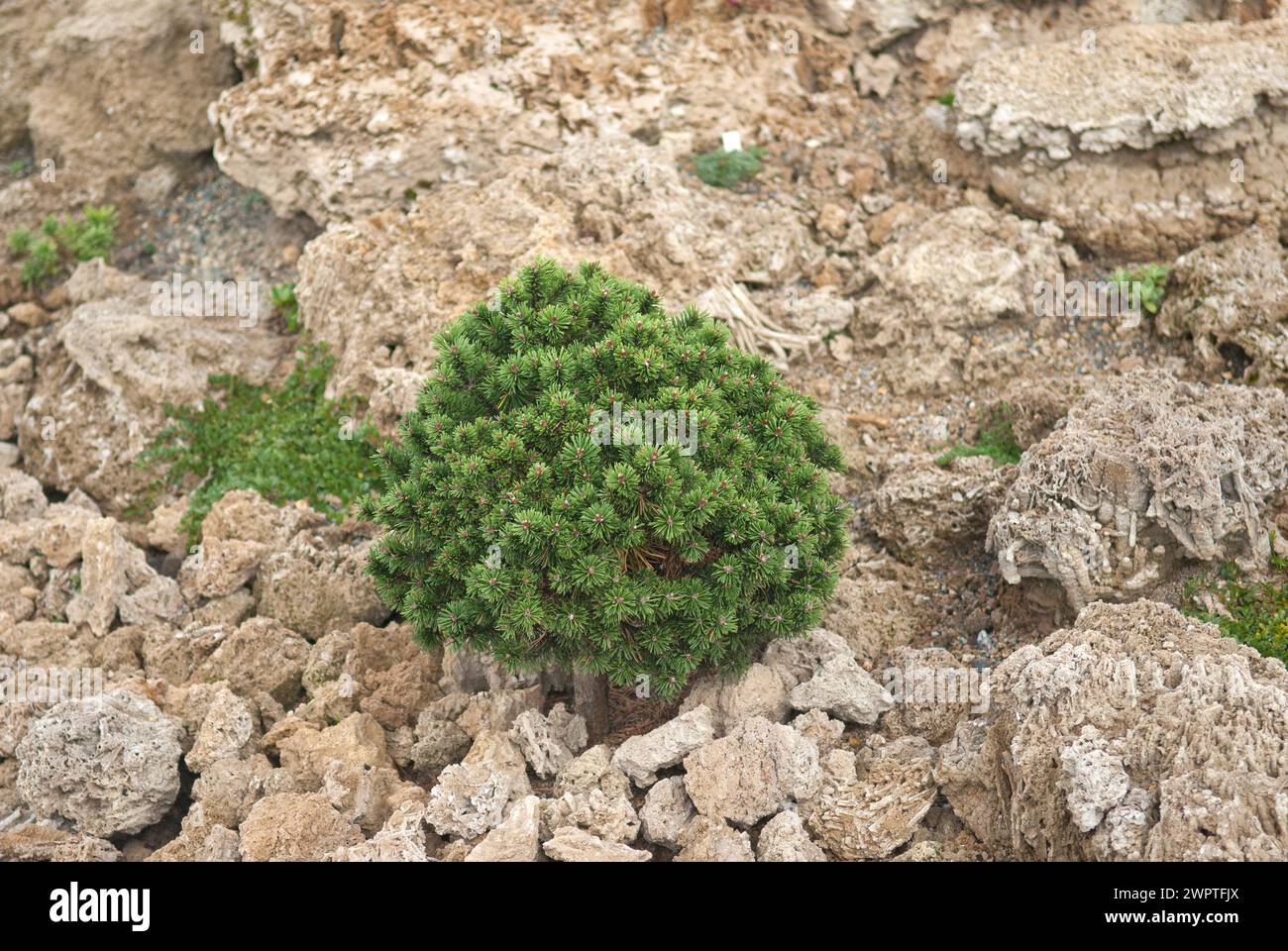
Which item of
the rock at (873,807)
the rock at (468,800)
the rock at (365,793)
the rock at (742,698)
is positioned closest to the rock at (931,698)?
the rock at (873,807)

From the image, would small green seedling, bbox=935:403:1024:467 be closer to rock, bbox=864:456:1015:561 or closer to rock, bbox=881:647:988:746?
rock, bbox=864:456:1015:561

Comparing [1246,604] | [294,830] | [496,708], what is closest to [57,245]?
[496,708]

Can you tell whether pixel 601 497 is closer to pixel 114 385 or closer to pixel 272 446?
pixel 272 446

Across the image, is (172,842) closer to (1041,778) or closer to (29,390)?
(1041,778)

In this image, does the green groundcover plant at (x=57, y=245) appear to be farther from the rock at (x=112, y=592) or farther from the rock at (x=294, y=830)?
the rock at (x=294, y=830)

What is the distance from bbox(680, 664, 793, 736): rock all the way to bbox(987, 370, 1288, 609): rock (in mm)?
2261

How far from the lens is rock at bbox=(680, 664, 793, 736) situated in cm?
939

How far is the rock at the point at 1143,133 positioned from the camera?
1324 centimetres

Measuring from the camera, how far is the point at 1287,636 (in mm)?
9547

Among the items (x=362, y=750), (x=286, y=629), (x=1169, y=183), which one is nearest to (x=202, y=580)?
(x=286, y=629)

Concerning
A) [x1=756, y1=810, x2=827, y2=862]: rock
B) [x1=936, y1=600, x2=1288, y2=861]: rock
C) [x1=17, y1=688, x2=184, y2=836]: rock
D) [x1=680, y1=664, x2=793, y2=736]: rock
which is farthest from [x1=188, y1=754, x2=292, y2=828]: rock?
[x1=936, y1=600, x2=1288, y2=861]: rock

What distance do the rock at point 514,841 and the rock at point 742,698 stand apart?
1.65 metres

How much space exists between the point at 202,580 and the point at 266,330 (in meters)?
4.40

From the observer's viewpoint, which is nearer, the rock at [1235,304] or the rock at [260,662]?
the rock at [260,662]
